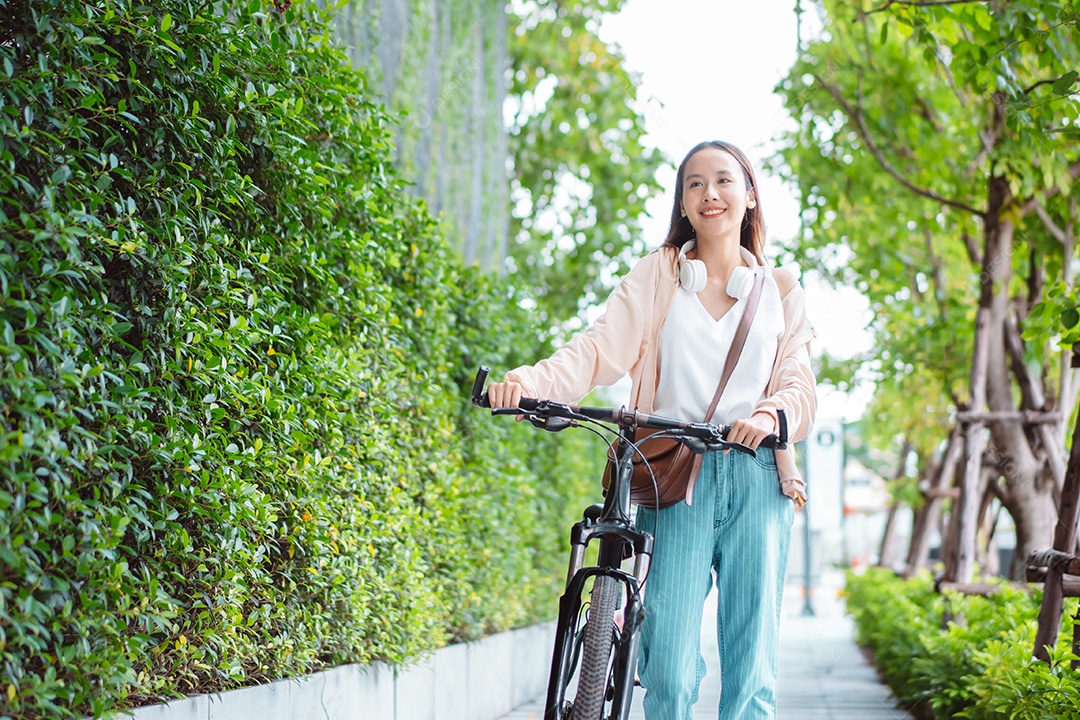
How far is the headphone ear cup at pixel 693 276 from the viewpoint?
3.24 meters

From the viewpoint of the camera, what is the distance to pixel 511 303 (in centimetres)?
708

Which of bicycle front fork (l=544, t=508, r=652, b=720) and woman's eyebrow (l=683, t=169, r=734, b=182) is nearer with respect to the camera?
bicycle front fork (l=544, t=508, r=652, b=720)

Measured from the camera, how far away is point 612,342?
3.24 m

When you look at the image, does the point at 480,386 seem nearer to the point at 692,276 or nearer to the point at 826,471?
the point at 692,276

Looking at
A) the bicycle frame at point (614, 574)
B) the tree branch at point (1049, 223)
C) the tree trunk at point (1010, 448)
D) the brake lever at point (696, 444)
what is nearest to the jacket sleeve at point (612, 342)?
the bicycle frame at point (614, 574)

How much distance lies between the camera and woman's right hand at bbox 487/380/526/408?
2.86 meters

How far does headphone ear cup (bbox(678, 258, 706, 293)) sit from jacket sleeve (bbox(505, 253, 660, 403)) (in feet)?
0.32

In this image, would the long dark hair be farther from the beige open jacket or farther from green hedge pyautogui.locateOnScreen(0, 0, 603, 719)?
green hedge pyautogui.locateOnScreen(0, 0, 603, 719)

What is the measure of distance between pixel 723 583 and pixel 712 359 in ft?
2.01

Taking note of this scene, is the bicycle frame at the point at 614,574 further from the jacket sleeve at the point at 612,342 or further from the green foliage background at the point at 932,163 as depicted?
the green foliage background at the point at 932,163

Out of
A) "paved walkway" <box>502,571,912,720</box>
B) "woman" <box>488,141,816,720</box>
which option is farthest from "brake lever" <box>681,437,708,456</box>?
"paved walkway" <box>502,571,912,720</box>

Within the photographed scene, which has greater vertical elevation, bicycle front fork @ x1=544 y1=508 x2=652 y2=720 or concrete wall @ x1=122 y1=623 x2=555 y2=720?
bicycle front fork @ x1=544 y1=508 x2=652 y2=720

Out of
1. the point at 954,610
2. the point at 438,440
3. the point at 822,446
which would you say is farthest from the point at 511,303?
the point at 822,446

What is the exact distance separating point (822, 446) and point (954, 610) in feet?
41.6
